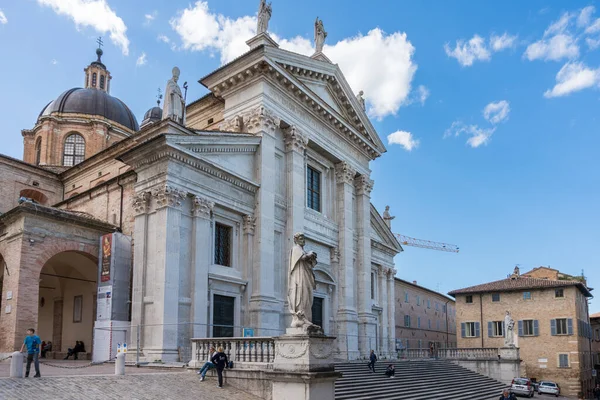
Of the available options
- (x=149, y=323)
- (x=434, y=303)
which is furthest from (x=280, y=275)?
(x=434, y=303)

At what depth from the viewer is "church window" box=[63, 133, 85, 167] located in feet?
119

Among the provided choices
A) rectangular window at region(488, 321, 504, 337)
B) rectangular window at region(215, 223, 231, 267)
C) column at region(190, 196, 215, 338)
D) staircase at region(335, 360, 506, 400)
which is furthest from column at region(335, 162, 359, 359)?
rectangular window at region(488, 321, 504, 337)

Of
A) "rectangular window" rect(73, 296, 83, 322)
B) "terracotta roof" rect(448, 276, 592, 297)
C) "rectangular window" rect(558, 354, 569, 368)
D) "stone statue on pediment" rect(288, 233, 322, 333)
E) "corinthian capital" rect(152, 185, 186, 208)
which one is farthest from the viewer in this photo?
"terracotta roof" rect(448, 276, 592, 297)

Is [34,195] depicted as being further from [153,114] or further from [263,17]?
[263,17]

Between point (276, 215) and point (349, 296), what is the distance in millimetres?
6550

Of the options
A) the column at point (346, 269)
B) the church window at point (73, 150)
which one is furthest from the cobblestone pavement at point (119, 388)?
the church window at point (73, 150)

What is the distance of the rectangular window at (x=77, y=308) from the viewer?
23.2m

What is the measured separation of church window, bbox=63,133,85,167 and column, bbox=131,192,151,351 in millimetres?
19718

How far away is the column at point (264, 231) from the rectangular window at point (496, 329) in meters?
25.8

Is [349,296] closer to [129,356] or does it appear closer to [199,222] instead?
[199,222]

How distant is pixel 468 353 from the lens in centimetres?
3212

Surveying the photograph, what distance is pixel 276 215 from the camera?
22656 mm

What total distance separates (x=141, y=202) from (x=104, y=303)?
3669 mm

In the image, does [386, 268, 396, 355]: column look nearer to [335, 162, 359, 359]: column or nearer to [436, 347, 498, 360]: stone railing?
[436, 347, 498, 360]: stone railing
